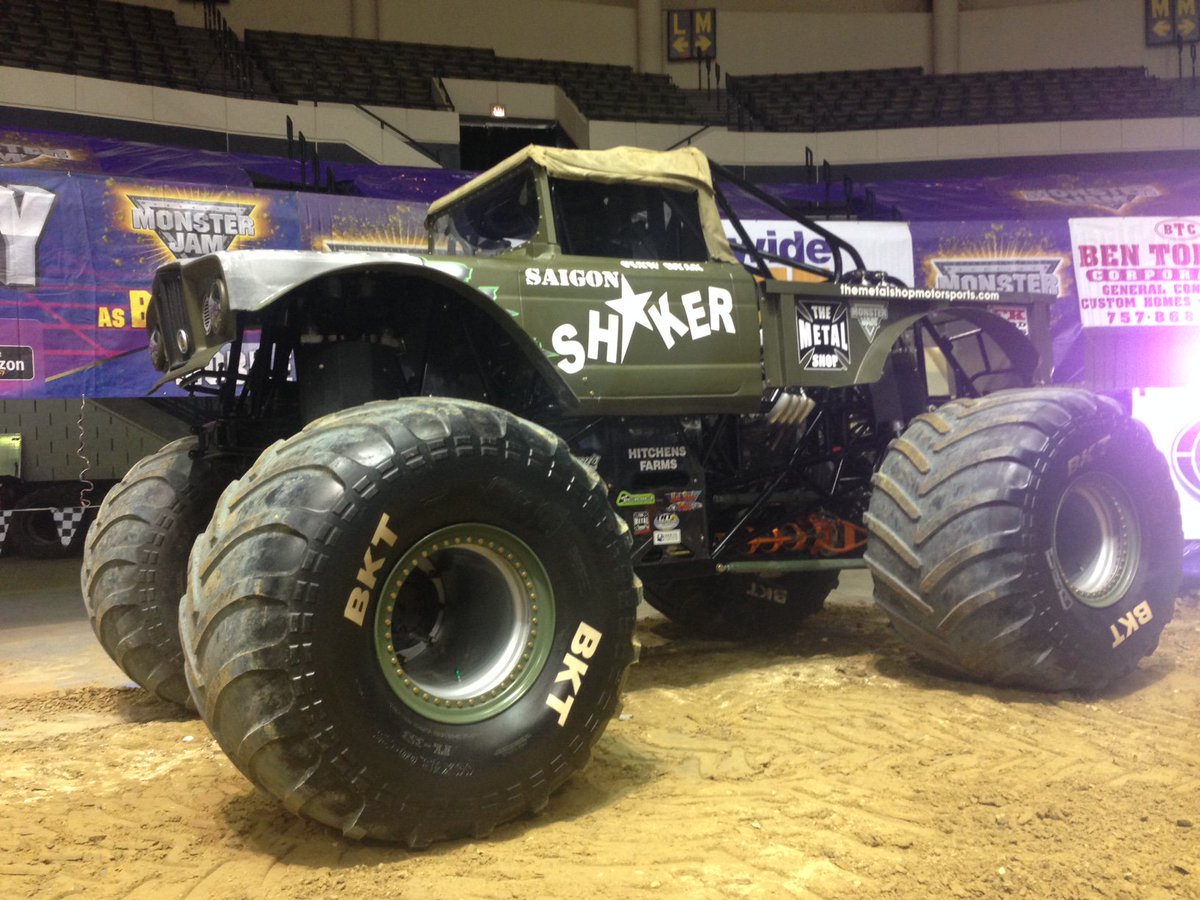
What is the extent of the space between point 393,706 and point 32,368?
6.06m

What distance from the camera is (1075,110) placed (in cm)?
1934

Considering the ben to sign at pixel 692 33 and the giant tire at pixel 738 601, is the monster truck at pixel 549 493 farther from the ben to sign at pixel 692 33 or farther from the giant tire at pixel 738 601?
the ben to sign at pixel 692 33

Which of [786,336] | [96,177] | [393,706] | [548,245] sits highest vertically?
[96,177]

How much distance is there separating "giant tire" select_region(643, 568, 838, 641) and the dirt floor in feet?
3.42

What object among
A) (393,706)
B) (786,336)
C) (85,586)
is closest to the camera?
(393,706)

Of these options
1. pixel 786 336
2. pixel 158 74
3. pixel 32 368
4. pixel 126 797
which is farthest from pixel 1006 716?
pixel 158 74

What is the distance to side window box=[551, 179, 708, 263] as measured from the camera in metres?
4.48

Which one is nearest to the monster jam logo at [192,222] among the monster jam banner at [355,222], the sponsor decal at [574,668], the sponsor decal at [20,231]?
the monster jam banner at [355,222]

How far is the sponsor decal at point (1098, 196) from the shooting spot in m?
12.3

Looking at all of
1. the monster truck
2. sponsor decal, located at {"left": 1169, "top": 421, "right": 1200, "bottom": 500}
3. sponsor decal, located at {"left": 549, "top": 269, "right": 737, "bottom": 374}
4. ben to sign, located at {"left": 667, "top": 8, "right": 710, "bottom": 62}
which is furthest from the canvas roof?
ben to sign, located at {"left": 667, "top": 8, "right": 710, "bottom": 62}

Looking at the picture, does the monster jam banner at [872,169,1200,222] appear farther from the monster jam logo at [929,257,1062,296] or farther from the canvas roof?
the canvas roof

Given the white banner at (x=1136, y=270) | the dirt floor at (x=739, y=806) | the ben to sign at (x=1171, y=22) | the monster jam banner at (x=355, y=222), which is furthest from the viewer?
the ben to sign at (x=1171, y=22)

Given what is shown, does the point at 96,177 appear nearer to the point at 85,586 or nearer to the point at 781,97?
the point at 85,586

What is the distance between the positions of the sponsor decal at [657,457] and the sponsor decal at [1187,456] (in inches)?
209
